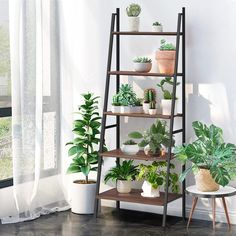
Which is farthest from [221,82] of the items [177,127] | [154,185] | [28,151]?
[28,151]

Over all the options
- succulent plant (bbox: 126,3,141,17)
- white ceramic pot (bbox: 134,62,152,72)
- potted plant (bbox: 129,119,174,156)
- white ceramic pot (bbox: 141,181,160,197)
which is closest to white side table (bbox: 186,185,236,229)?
white ceramic pot (bbox: 141,181,160,197)

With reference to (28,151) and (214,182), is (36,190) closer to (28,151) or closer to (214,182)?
(28,151)

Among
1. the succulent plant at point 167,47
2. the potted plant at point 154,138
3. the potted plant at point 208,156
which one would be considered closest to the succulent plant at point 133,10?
the succulent plant at point 167,47

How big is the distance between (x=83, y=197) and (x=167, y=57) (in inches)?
52.5

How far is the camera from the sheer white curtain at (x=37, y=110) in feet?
16.4

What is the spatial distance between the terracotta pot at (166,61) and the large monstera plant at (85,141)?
65 cm

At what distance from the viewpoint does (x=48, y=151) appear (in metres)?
5.41

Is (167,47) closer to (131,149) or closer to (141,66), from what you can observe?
(141,66)

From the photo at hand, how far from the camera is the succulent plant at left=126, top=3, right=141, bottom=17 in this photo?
16.4ft

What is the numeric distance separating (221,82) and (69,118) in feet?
4.55

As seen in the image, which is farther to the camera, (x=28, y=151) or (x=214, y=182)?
(x=28, y=151)

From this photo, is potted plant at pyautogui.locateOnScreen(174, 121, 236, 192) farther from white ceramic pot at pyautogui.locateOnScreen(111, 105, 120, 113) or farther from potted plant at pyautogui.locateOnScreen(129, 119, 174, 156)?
white ceramic pot at pyautogui.locateOnScreen(111, 105, 120, 113)

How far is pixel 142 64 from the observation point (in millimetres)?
4934

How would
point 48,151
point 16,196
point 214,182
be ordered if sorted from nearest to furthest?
point 214,182 < point 16,196 < point 48,151
